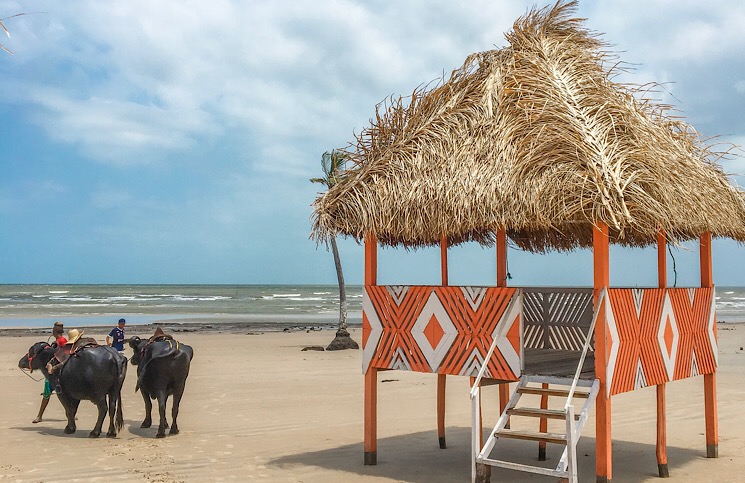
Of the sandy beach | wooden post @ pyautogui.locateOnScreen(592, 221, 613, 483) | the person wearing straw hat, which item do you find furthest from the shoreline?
wooden post @ pyautogui.locateOnScreen(592, 221, 613, 483)

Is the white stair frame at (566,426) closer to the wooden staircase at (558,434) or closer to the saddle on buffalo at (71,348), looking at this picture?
the wooden staircase at (558,434)

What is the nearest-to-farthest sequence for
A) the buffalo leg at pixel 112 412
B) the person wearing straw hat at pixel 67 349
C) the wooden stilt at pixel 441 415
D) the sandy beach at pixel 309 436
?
the sandy beach at pixel 309 436 → the wooden stilt at pixel 441 415 → the buffalo leg at pixel 112 412 → the person wearing straw hat at pixel 67 349

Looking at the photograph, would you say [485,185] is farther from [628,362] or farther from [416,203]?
[628,362]

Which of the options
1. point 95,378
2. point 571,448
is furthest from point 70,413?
point 571,448

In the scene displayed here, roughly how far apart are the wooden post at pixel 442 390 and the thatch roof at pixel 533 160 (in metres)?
1.95

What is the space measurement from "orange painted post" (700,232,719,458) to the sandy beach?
0.22m

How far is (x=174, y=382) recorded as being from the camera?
1114cm

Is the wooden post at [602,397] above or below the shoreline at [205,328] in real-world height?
above

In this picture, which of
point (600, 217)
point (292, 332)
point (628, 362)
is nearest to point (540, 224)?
point (600, 217)

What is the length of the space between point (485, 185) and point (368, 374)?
261 cm

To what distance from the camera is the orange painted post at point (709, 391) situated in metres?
9.84

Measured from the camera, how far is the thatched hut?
7.62m

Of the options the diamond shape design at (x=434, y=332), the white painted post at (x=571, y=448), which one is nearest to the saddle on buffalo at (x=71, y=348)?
the diamond shape design at (x=434, y=332)

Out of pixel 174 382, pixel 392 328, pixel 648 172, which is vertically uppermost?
pixel 648 172
